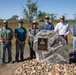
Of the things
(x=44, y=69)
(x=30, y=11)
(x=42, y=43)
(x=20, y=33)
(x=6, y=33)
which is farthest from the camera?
(x=30, y=11)

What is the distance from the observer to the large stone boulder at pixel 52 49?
329 inches

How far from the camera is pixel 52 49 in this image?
8.48 meters

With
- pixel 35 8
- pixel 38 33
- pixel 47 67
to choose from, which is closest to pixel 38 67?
pixel 47 67

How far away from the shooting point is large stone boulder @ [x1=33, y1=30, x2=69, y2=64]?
835 cm

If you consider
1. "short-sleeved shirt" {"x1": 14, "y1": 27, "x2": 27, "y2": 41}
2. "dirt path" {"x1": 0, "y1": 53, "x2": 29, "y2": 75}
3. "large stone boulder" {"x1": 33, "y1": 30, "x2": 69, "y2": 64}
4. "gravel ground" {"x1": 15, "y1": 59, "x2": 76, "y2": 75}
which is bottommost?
"dirt path" {"x1": 0, "y1": 53, "x2": 29, "y2": 75}

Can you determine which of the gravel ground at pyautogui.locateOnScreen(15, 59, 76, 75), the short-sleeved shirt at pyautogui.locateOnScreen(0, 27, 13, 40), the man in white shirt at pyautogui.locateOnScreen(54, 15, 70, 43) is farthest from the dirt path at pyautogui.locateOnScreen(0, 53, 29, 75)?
the man in white shirt at pyautogui.locateOnScreen(54, 15, 70, 43)

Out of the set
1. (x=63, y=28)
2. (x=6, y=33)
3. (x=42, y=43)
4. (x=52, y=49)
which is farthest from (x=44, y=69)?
(x=6, y=33)

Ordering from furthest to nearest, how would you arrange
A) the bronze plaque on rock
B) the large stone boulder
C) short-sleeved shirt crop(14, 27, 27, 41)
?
short-sleeved shirt crop(14, 27, 27, 41)
the bronze plaque on rock
the large stone boulder

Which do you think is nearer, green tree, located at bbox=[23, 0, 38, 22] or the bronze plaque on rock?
the bronze plaque on rock

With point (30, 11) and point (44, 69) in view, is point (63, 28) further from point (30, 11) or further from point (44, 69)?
point (30, 11)

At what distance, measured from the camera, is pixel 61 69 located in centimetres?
772

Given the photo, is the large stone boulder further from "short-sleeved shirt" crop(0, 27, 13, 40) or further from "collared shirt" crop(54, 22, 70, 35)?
"short-sleeved shirt" crop(0, 27, 13, 40)

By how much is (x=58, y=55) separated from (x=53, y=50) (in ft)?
0.85

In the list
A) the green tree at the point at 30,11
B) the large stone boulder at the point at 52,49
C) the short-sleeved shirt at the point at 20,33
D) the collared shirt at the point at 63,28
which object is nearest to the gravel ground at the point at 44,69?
the large stone boulder at the point at 52,49
